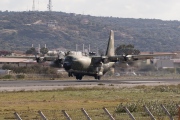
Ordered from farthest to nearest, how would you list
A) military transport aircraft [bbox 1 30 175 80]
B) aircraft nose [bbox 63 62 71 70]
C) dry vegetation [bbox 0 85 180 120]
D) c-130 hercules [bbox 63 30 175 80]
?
military transport aircraft [bbox 1 30 175 80] → c-130 hercules [bbox 63 30 175 80] → aircraft nose [bbox 63 62 71 70] → dry vegetation [bbox 0 85 180 120]

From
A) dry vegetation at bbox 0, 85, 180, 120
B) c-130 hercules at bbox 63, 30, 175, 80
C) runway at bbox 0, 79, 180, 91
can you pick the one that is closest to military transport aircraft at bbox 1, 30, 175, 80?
c-130 hercules at bbox 63, 30, 175, 80

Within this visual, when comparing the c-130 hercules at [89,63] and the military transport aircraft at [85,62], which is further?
the military transport aircraft at [85,62]

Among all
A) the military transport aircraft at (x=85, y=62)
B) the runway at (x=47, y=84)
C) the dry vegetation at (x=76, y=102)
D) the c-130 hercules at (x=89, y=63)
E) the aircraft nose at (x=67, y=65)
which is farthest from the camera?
the military transport aircraft at (x=85, y=62)

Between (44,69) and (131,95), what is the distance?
214 feet

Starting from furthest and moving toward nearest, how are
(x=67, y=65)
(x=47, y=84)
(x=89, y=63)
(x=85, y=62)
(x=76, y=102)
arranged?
1. (x=89, y=63)
2. (x=85, y=62)
3. (x=67, y=65)
4. (x=47, y=84)
5. (x=76, y=102)

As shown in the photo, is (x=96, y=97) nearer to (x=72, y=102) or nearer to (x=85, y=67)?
(x=72, y=102)

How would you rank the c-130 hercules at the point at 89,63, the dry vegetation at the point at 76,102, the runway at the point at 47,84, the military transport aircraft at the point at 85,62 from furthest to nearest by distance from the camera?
the military transport aircraft at the point at 85,62, the c-130 hercules at the point at 89,63, the runway at the point at 47,84, the dry vegetation at the point at 76,102

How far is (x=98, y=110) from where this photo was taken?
136 feet

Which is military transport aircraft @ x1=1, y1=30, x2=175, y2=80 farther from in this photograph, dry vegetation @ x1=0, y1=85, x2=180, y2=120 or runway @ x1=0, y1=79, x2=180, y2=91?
dry vegetation @ x1=0, y1=85, x2=180, y2=120

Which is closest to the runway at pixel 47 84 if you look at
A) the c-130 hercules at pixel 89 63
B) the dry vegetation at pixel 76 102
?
the dry vegetation at pixel 76 102

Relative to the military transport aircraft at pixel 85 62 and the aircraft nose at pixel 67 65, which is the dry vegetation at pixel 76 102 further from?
the military transport aircraft at pixel 85 62

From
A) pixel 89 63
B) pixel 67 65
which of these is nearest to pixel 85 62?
pixel 89 63

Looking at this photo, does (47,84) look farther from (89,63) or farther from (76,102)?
(76,102)

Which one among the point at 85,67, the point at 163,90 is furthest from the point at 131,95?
the point at 85,67
